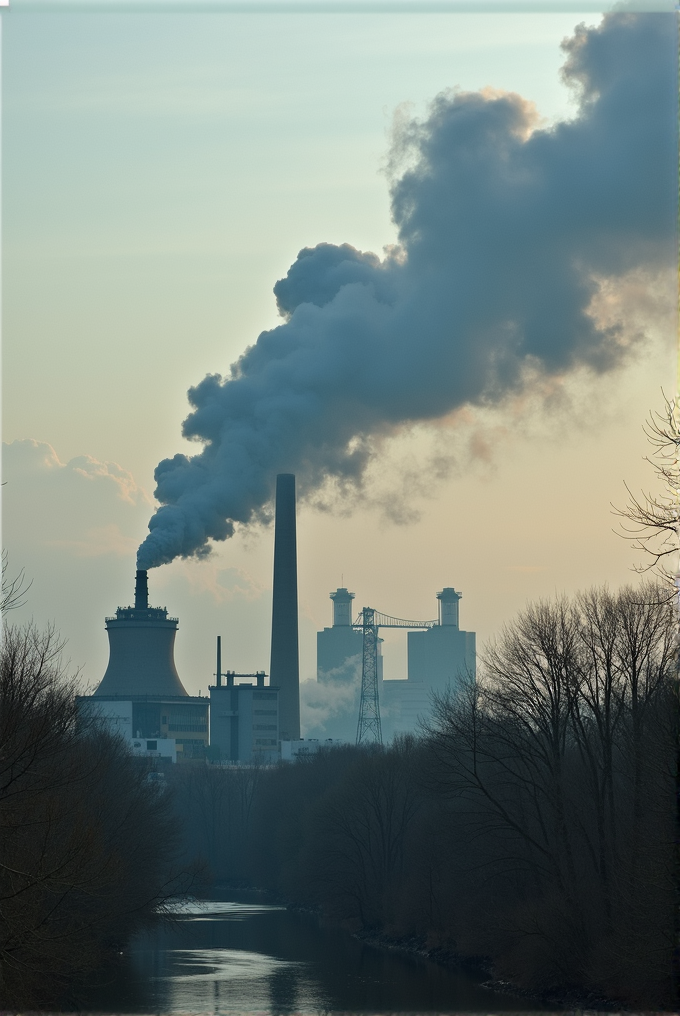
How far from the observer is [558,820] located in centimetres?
1938

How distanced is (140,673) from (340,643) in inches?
3828

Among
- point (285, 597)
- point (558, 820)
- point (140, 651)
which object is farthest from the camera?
point (285, 597)

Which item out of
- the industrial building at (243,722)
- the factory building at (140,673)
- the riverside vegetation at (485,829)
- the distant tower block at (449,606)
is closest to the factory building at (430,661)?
the distant tower block at (449,606)

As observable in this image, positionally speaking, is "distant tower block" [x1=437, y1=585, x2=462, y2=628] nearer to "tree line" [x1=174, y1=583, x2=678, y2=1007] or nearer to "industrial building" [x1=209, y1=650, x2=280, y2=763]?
"industrial building" [x1=209, y1=650, x2=280, y2=763]

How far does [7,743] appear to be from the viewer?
10797mm

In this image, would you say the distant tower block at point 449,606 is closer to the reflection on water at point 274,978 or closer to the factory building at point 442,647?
the factory building at point 442,647

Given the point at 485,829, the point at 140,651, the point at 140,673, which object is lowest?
the point at 485,829

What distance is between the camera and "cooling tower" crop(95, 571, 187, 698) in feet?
161

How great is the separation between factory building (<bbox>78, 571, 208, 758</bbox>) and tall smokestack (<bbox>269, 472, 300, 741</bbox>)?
4.81 metres

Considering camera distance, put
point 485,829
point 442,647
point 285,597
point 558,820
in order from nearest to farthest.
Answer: point 558,820
point 485,829
point 285,597
point 442,647

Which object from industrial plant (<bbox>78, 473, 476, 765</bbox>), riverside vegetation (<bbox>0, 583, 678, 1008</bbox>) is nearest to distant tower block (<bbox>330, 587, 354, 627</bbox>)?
industrial plant (<bbox>78, 473, 476, 765</bbox>)

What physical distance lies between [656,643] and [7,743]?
35.7ft

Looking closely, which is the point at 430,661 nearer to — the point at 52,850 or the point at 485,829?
the point at 485,829

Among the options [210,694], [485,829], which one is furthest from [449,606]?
[485,829]
